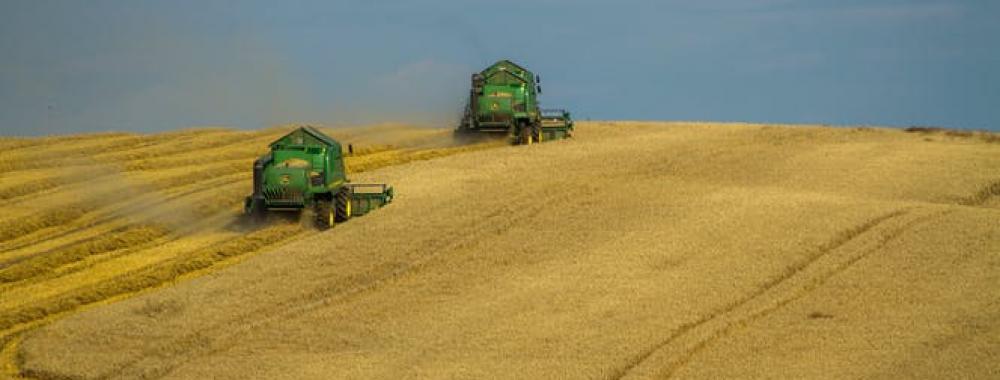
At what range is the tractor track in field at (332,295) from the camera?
42.8 metres

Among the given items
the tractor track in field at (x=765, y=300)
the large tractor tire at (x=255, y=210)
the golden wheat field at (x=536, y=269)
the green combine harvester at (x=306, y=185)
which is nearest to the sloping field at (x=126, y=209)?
the golden wheat field at (x=536, y=269)

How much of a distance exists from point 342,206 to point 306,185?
1.53 metres

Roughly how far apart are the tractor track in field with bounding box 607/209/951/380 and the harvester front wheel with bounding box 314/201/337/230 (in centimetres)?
1621

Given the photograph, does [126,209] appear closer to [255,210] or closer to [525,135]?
[255,210]

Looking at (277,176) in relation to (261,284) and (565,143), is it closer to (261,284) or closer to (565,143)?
(261,284)

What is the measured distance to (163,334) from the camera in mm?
44344

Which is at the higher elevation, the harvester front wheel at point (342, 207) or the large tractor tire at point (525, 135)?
the large tractor tire at point (525, 135)

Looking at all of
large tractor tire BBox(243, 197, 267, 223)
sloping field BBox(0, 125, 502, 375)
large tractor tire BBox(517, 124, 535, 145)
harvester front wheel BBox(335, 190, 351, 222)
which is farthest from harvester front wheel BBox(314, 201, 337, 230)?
large tractor tire BBox(517, 124, 535, 145)

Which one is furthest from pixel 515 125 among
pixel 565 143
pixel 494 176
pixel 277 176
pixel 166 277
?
pixel 166 277

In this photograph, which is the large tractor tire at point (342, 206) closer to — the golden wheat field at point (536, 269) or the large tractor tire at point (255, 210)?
the golden wheat field at point (536, 269)

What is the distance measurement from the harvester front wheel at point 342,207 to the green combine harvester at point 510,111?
18.8 meters

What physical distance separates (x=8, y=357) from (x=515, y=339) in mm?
13193

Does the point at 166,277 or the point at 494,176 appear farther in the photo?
the point at 494,176

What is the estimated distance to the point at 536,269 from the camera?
1946 inches
